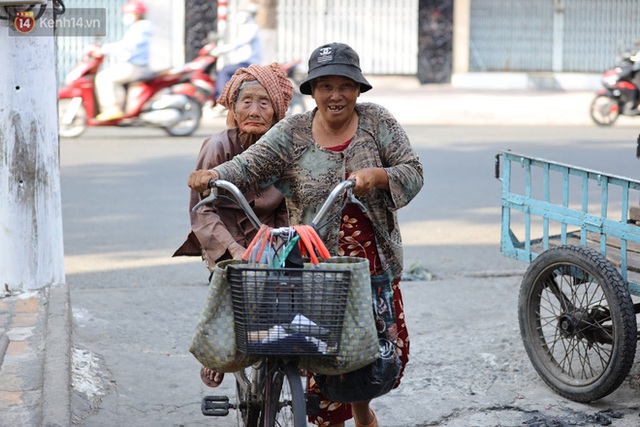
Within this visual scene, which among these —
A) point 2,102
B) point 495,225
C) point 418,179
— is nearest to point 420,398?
point 418,179

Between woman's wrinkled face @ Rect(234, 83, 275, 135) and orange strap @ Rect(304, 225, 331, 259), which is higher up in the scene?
woman's wrinkled face @ Rect(234, 83, 275, 135)

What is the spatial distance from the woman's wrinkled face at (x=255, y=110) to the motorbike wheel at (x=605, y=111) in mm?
13320

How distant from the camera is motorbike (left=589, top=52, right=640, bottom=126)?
52.1 feet

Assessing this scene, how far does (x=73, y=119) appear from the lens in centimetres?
1347

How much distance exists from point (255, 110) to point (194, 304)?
2567 millimetres

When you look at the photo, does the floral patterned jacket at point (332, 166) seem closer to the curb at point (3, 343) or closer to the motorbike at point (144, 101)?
the curb at point (3, 343)

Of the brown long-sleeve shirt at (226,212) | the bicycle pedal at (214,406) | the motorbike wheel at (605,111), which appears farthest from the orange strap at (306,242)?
the motorbike wheel at (605,111)

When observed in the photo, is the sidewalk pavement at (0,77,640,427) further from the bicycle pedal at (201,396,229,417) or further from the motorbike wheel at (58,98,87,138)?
the motorbike wheel at (58,98,87,138)

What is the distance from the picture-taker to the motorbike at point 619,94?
15.9 m

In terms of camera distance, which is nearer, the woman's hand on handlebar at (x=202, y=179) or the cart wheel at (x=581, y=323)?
the woman's hand on handlebar at (x=202, y=179)

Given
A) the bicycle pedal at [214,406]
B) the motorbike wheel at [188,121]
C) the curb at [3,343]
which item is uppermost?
the motorbike wheel at [188,121]

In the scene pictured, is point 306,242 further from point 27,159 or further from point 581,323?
point 27,159

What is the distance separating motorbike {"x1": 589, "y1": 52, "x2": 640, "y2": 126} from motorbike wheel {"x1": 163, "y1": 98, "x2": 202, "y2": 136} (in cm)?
682

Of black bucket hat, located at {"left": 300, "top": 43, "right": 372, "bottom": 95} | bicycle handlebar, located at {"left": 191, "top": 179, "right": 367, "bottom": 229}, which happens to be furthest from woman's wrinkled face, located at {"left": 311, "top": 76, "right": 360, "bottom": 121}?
bicycle handlebar, located at {"left": 191, "top": 179, "right": 367, "bottom": 229}
